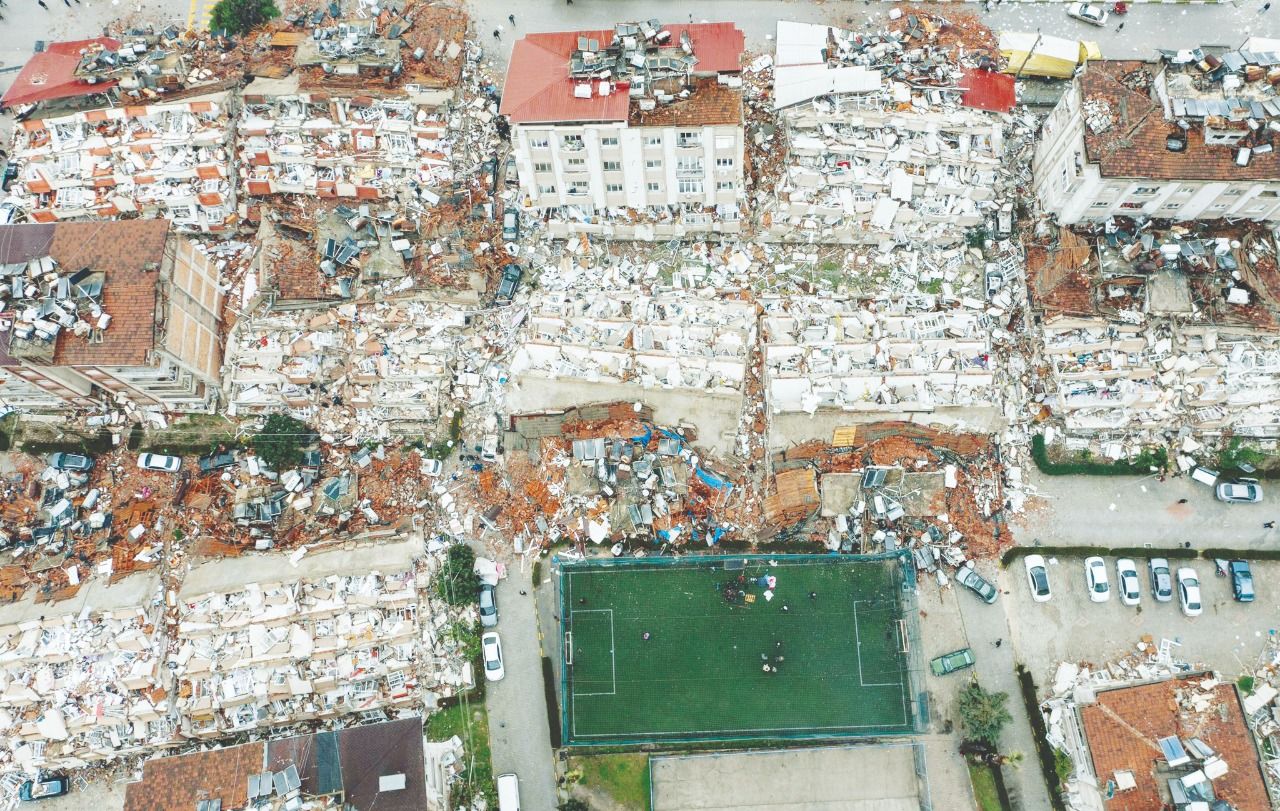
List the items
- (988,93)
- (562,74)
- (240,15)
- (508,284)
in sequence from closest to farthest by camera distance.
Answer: (562,74)
(988,93)
(508,284)
(240,15)

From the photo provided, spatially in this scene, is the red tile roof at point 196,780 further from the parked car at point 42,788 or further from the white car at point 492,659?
the white car at point 492,659

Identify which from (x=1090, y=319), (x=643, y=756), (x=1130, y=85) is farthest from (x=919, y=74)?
(x=643, y=756)

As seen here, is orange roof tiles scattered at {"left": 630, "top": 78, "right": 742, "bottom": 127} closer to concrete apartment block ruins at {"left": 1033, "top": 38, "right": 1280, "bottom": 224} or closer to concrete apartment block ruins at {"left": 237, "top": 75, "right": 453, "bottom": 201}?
concrete apartment block ruins at {"left": 237, "top": 75, "right": 453, "bottom": 201}

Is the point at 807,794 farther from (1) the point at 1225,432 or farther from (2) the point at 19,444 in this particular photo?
(2) the point at 19,444

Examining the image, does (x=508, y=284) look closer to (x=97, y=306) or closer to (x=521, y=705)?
(x=97, y=306)

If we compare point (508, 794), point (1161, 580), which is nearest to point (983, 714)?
point (1161, 580)

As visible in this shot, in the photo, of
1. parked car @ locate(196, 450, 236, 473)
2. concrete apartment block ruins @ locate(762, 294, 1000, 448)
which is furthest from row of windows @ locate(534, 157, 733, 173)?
parked car @ locate(196, 450, 236, 473)

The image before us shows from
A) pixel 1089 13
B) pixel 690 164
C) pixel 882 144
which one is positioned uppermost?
pixel 1089 13
